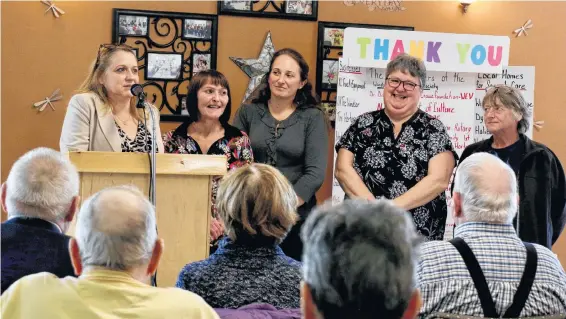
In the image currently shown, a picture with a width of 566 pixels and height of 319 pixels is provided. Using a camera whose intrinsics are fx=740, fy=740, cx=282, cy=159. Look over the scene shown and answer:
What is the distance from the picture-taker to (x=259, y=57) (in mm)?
5086

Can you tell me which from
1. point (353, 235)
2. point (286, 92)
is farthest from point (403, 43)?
point (353, 235)

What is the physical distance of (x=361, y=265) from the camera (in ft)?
3.53

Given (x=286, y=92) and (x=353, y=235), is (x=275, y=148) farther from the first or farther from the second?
(x=353, y=235)

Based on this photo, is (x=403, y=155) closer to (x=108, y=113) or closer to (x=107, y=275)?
(x=108, y=113)

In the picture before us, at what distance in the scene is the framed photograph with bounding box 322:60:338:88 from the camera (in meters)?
5.20

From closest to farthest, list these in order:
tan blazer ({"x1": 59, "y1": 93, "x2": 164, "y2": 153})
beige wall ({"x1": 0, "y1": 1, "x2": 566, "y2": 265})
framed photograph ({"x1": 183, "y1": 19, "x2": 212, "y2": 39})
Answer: tan blazer ({"x1": 59, "y1": 93, "x2": 164, "y2": 153})
beige wall ({"x1": 0, "y1": 1, "x2": 566, "y2": 265})
framed photograph ({"x1": 183, "y1": 19, "x2": 212, "y2": 39})

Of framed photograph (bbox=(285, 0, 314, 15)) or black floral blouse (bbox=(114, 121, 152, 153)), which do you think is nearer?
black floral blouse (bbox=(114, 121, 152, 153))

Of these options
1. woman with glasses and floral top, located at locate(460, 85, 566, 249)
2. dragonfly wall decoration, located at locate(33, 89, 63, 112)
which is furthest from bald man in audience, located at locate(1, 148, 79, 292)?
dragonfly wall decoration, located at locate(33, 89, 63, 112)

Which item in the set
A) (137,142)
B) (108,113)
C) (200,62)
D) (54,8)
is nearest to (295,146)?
(137,142)

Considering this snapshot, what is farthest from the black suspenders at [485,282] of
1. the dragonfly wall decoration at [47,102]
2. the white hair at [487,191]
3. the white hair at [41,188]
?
the dragonfly wall decoration at [47,102]

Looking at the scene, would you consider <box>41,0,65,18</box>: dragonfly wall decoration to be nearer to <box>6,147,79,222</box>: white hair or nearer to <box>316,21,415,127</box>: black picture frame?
<box>316,21,415,127</box>: black picture frame

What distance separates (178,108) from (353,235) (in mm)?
4021

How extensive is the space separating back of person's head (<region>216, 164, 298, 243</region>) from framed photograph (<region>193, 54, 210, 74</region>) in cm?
283

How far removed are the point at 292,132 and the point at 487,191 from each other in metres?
1.70
